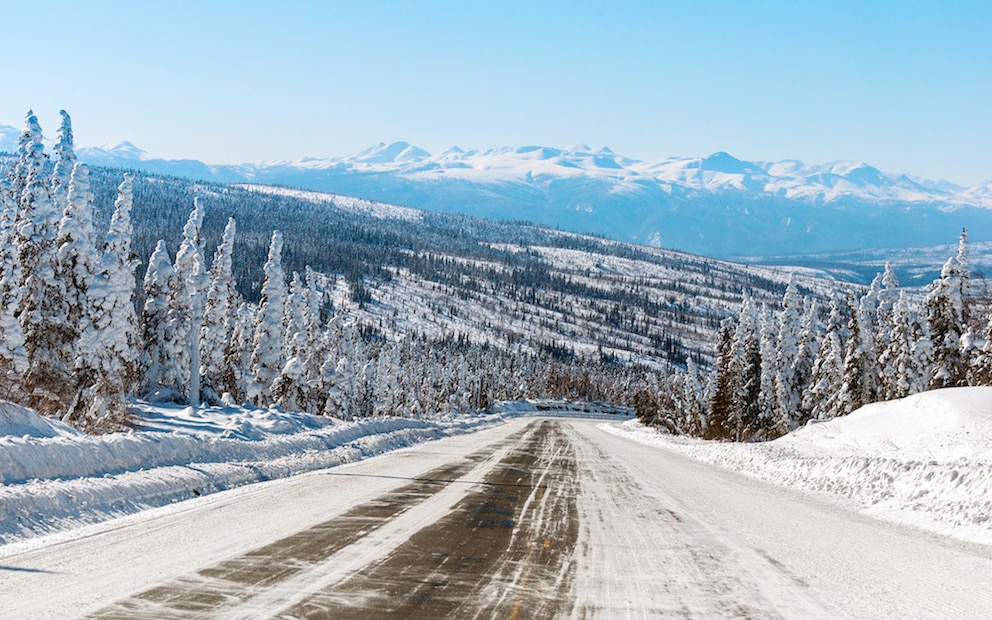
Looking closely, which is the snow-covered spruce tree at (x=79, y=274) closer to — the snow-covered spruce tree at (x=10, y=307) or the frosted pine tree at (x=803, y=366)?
the snow-covered spruce tree at (x=10, y=307)

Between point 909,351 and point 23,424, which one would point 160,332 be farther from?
point 909,351

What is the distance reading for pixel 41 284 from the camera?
3120 cm

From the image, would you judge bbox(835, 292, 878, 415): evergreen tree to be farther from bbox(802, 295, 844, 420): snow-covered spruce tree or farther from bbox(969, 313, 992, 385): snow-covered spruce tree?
bbox(969, 313, 992, 385): snow-covered spruce tree

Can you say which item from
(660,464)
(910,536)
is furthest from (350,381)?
(910,536)

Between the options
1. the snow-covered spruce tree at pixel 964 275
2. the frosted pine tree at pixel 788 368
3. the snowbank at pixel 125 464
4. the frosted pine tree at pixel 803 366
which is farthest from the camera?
the frosted pine tree at pixel 803 366

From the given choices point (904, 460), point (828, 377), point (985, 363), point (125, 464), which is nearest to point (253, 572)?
point (125, 464)

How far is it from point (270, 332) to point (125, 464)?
35984 mm

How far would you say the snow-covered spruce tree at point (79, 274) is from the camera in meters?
31.2

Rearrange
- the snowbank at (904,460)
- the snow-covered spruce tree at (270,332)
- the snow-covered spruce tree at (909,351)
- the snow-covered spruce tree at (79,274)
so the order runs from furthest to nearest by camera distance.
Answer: the snow-covered spruce tree at (909,351) → the snow-covered spruce tree at (270,332) → the snow-covered spruce tree at (79,274) → the snowbank at (904,460)

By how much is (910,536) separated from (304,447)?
18183 millimetres

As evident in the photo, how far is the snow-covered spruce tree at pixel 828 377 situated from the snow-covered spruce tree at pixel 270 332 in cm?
3944

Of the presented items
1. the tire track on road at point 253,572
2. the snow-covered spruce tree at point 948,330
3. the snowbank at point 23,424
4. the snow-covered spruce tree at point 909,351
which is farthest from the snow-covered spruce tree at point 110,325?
the snow-covered spruce tree at point 948,330

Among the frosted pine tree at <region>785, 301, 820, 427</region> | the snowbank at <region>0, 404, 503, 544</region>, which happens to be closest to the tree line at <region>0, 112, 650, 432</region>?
the snowbank at <region>0, 404, 503, 544</region>

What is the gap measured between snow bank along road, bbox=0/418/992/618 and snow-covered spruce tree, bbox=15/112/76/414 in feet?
63.4
